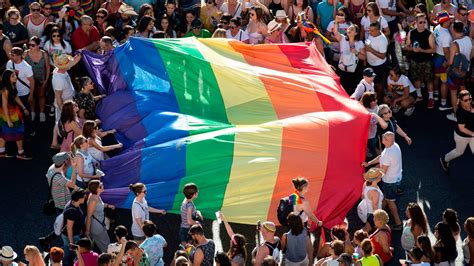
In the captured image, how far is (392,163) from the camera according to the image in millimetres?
13492

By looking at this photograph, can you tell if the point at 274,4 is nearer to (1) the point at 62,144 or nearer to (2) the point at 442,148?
(2) the point at 442,148

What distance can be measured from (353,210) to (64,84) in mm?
4677

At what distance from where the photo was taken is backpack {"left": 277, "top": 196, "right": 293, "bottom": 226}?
12.6 metres

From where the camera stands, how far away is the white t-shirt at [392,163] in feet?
44.2

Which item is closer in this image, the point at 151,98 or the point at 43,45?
the point at 151,98

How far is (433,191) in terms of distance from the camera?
571 inches

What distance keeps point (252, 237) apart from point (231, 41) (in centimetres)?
348

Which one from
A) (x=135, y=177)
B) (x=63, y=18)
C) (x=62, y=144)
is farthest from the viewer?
(x=63, y=18)

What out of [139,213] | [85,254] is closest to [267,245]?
[139,213]

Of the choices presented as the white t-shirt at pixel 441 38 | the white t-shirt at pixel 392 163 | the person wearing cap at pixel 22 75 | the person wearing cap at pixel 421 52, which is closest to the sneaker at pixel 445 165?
the white t-shirt at pixel 392 163

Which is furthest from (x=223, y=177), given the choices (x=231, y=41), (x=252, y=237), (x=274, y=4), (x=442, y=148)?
(x=274, y=4)

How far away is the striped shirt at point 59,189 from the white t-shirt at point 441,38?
6.98 m

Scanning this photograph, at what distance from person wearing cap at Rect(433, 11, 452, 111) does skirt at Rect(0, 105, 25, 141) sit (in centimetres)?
682

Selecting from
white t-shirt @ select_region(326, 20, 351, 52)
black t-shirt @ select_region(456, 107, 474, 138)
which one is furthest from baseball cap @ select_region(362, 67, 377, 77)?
white t-shirt @ select_region(326, 20, 351, 52)
